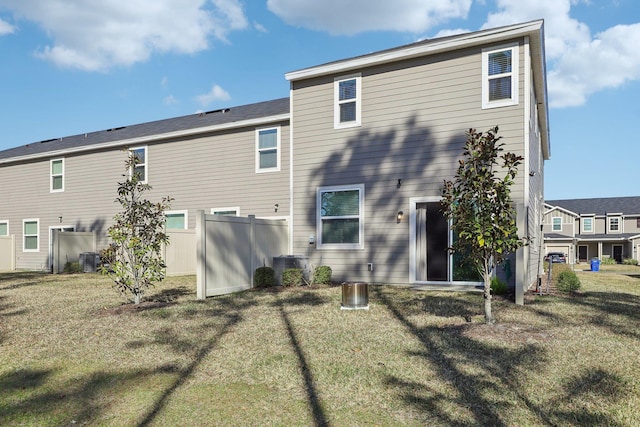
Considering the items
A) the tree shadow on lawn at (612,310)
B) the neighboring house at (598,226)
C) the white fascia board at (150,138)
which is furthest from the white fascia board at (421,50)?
the neighboring house at (598,226)

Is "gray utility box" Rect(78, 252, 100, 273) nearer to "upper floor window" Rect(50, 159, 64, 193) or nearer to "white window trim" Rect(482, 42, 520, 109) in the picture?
"upper floor window" Rect(50, 159, 64, 193)

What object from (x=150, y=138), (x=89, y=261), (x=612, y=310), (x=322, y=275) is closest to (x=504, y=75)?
(x=612, y=310)

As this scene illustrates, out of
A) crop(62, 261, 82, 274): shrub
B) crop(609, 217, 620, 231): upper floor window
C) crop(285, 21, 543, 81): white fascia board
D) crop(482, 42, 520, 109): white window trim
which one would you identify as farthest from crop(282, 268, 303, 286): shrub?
crop(609, 217, 620, 231): upper floor window

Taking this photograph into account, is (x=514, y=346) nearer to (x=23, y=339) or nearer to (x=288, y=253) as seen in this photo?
(x=23, y=339)

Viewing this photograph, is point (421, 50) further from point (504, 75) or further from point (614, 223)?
point (614, 223)

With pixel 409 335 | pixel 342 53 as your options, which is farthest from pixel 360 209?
pixel 409 335

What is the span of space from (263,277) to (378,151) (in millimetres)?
4359

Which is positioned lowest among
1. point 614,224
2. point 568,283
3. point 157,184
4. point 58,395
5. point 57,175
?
point 58,395

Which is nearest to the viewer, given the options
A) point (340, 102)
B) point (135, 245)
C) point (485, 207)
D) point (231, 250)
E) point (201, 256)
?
point (485, 207)

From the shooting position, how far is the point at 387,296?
964cm

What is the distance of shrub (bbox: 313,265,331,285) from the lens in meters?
11.8

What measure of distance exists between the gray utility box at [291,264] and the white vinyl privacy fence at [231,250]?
396mm

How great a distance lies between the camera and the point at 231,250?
10594mm

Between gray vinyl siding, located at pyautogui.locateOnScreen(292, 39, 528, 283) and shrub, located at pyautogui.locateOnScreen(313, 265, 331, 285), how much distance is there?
1.49 feet
